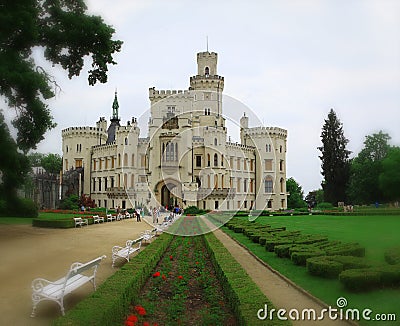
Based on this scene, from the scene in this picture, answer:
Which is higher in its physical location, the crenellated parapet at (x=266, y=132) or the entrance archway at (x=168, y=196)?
the crenellated parapet at (x=266, y=132)

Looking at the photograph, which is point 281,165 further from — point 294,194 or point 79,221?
point 79,221

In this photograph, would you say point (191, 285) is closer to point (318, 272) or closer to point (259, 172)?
point (318, 272)

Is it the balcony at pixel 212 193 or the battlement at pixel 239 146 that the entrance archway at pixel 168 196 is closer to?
the balcony at pixel 212 193

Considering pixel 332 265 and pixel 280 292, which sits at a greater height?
pixel 332 265

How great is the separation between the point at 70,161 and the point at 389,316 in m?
61.4

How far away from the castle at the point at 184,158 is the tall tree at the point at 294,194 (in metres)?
13.0

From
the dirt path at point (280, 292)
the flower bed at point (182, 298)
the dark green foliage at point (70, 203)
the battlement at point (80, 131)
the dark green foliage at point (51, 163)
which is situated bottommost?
the flower bed at point (182, 298)

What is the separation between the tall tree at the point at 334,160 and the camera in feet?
159

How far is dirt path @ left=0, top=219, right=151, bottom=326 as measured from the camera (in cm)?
660

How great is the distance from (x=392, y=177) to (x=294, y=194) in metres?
→ 75.1

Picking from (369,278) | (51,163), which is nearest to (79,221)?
(369,278)

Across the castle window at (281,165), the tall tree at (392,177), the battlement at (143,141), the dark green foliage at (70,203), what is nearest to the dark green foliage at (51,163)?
the battlement at (143,141)

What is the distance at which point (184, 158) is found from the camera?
5294 cm

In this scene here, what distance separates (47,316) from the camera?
638 cm
